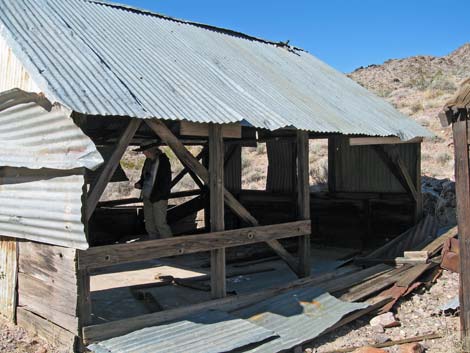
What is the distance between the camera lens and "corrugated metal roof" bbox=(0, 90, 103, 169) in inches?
213

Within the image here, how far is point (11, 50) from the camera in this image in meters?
6.38

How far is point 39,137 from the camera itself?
6.02m

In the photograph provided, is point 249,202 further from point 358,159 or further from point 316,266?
point 316,266

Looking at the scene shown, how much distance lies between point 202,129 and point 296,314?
257 centimetres

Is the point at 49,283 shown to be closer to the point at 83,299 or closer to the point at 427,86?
the point at 83,299

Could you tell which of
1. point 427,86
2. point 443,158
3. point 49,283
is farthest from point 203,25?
point 427,86

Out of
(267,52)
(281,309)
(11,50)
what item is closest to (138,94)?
(11,50)

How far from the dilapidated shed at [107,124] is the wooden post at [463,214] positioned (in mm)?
2181

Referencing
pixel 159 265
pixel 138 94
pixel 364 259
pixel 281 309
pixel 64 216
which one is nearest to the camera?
pixel 64 216

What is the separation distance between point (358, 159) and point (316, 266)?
3.43 meters

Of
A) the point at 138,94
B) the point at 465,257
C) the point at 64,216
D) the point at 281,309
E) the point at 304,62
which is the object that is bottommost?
the point at 281,309

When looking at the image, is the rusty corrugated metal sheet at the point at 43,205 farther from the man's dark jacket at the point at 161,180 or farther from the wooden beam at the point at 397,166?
the wooden beam at the point at 397,166

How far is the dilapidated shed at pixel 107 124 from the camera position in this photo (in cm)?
566

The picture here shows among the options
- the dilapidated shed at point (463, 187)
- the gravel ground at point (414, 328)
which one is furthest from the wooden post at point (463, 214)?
the gravel ground at point (414, 328)
